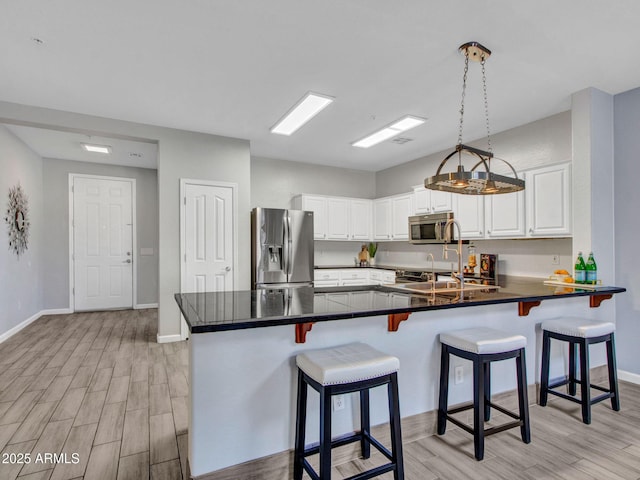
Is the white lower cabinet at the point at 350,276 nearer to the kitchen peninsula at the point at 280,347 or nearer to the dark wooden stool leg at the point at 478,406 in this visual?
the kitchen peninsula at the point at 280,347

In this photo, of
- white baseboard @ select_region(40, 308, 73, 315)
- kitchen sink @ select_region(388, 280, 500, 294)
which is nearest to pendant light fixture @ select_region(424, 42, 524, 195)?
kitchen sink @ select_region(388, 280, 500, 294)

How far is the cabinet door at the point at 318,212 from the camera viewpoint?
570 centimetres

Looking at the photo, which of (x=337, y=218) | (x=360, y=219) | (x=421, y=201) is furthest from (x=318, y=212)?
(x=421, y=201)

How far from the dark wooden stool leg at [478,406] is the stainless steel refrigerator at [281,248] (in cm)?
315

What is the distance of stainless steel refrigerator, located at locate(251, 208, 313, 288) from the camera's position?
4723 mm

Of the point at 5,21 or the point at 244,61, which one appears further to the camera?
the point at 244,61

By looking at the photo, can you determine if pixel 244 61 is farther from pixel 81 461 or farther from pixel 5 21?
pixel 81 461

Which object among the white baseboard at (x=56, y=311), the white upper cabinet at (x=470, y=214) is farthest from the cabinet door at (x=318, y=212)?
the white baseboard at (x=56, y=311)

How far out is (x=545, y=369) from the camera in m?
2.61

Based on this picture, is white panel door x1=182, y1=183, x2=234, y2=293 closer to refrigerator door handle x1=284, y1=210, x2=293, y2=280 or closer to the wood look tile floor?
refrigerator door handle x1=284, y1=210, x2=293, y2=280

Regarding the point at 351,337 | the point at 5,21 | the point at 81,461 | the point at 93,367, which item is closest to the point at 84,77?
the point at 5,21

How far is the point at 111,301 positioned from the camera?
6473 mm

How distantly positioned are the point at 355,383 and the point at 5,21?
3.19 metres

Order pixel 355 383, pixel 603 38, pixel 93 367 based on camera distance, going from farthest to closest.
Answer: pixel 93 367
pixel 603 38
pixel 355 383
